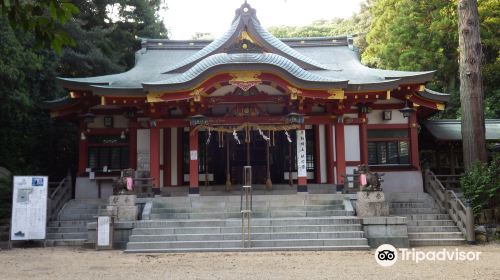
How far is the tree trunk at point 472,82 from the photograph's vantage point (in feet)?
44.0

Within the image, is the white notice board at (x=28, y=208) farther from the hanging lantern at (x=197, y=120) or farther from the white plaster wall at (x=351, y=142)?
the white plaster wall at (x=351, y=142)

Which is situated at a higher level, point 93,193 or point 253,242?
point 93,193

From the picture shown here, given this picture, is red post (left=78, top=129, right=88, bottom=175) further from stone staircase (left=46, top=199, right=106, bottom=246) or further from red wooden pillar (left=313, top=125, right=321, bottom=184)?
red wooden pillar (left=313, top=125, right=321, bottom=184)

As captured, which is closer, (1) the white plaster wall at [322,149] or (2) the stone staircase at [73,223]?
(2) the stone staircase at [73,223]

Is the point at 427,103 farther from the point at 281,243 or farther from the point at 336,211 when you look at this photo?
the point at 281,243

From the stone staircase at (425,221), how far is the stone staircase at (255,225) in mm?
1703

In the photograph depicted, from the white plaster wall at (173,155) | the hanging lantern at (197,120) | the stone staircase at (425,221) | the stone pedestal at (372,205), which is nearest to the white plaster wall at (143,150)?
the white plaster wall at (173,155)

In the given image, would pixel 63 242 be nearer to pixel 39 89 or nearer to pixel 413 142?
pixel 39 89

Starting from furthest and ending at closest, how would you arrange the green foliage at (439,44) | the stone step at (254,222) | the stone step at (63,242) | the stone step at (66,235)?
the green foliage at (439,44) → the stone step at (66,235) → the stone step at (63,242) → the stone step at (254,222)

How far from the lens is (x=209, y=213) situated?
1205 centimetres

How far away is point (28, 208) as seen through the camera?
1152 cm

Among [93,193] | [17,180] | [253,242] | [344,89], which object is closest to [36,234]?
[17,180]

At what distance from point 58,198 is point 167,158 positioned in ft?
12.3

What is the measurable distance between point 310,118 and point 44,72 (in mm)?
10060
